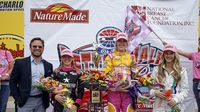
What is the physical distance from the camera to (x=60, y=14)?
748 centimetres

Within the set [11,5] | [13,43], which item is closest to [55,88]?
[13,43]

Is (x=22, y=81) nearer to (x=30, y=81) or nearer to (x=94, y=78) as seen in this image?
(x=30, y=81)

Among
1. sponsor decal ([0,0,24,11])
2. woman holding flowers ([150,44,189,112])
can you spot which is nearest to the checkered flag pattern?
woman holding flowers ([150,44,189,112])

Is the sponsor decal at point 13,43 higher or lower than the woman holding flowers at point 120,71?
higher

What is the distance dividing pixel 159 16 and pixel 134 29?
19.9 inches

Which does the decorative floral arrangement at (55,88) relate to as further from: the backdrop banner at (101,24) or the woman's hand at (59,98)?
the backdrop banner at (101,24)

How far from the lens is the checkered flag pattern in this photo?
7387 millimetres

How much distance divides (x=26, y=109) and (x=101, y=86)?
108 centimetres

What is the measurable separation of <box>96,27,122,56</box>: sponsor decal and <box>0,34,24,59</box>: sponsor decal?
11.5 ft

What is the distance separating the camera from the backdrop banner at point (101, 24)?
745 cm

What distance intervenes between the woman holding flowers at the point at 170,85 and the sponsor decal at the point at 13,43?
522 centimetres

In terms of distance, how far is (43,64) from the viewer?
5965mm

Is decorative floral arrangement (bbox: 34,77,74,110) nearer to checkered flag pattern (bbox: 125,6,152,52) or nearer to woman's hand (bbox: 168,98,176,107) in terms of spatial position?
woman's hand (bbox: 168,98,176,107)

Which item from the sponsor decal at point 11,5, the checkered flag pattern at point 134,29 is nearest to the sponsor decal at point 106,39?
the checkered flag pattern at point 134,29
